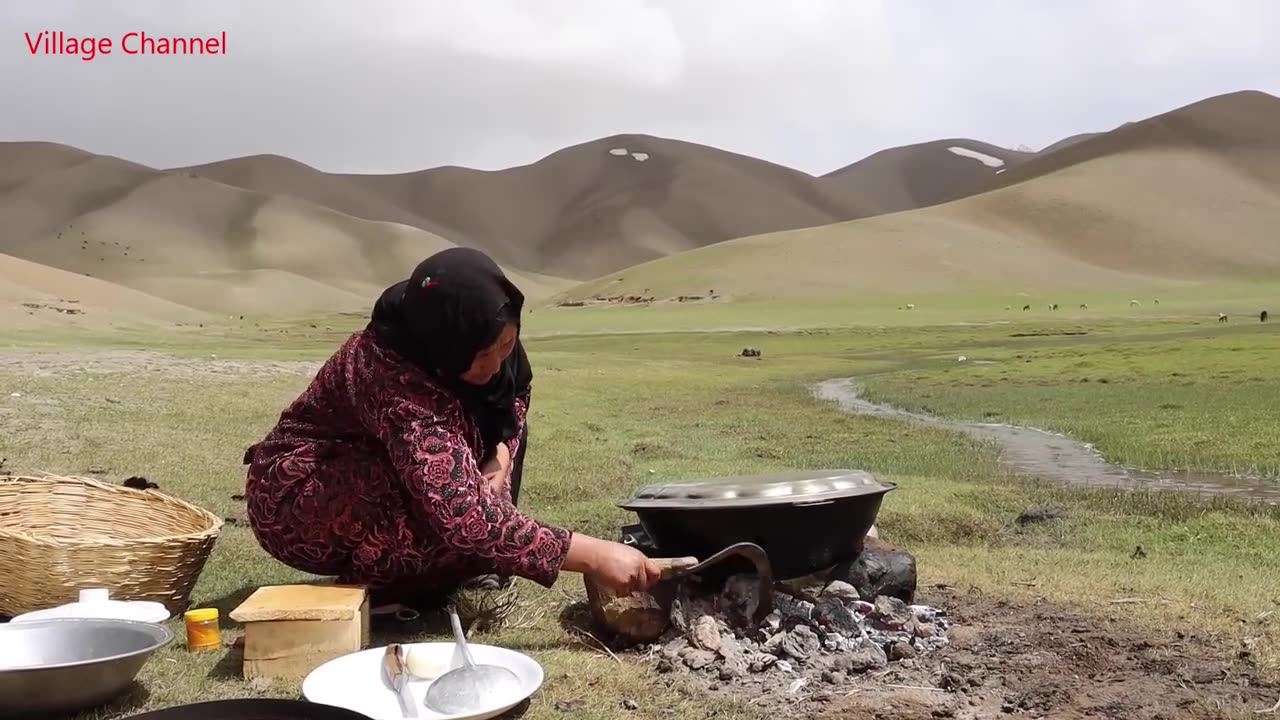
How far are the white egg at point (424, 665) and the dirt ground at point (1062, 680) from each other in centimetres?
117

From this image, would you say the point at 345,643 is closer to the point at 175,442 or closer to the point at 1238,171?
the point at 175,442

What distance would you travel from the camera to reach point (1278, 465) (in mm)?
8820

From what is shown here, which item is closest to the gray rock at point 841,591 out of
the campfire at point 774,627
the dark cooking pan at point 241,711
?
the campfire at point 774,627

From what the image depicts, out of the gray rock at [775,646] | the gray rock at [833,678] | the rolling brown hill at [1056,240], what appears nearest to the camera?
the gray rock at [833,678]

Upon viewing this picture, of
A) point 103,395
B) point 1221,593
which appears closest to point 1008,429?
point 1221,593

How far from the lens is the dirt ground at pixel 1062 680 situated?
332 centimetres

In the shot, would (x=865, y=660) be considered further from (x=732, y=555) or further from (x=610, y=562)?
(x=610, y=562)

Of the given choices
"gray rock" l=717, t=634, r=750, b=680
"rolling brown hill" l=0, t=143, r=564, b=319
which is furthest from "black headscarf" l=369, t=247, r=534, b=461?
"rolling brown hill" l=0, t=143, r=564, b=319

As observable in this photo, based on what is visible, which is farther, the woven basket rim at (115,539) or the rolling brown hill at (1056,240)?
the rolling brown hill at (1056,240)

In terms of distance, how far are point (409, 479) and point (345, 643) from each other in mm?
640

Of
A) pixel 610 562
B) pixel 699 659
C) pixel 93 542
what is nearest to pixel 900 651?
pixel 699 659

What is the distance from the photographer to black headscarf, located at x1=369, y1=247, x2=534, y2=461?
341 cm

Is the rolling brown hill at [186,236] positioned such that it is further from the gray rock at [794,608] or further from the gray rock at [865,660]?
the gray rock at [865,660]

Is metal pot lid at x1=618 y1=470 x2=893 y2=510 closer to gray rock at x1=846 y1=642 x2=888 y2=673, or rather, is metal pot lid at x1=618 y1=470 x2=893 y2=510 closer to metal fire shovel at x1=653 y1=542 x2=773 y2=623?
metal fire shovel at x1=653 y1=542 x2=773 y2=623
